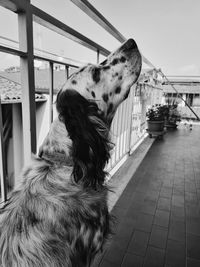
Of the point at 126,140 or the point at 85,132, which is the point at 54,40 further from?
the point at 126,140

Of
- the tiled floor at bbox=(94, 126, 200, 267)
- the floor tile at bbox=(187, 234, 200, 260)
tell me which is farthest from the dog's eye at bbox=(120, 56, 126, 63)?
the floor tile at bbox=(187, 234, 200, 260)

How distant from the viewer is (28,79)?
3.92 feet

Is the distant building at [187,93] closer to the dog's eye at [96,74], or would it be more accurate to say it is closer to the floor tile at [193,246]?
the floor tile at [193,246]

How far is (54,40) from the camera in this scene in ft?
5.22

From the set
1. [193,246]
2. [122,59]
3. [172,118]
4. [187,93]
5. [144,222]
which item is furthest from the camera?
[187,93]

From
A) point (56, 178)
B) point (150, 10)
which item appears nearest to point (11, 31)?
point (56, 178)

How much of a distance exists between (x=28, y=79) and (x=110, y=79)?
0.53m

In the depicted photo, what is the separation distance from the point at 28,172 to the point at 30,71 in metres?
0.60

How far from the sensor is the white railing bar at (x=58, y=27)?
1125 mm

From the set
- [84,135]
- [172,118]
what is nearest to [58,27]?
[84,135]

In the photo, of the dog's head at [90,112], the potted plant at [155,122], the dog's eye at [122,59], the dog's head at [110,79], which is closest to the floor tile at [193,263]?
the dog's head at [90,112]

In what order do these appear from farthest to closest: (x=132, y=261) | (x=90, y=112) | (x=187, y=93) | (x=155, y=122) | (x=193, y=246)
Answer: (x=187, y=93) → (x=155, y=122) → (x=193, y=246) → (x=132, y=261) → (x=90, y=112)

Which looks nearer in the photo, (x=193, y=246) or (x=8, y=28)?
(x=8, y=28)

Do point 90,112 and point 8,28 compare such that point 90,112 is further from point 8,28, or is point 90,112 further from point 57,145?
point 8,28
